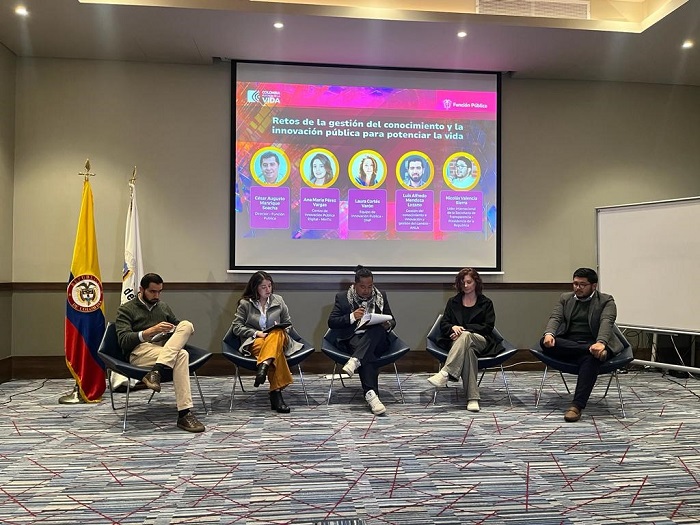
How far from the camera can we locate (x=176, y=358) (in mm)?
4121

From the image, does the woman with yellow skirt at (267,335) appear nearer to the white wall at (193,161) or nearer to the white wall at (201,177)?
the white wall at (201,177)

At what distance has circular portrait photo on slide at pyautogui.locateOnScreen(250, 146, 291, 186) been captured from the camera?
5945 mm

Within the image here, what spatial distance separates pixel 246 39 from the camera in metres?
5.34

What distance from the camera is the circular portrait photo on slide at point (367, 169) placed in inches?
239

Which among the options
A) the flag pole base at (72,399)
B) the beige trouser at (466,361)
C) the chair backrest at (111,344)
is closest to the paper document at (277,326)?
the chair backrest at (111,344)

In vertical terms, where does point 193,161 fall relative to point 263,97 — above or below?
below

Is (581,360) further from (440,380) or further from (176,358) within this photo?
(176,358)

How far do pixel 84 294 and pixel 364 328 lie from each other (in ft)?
8.15

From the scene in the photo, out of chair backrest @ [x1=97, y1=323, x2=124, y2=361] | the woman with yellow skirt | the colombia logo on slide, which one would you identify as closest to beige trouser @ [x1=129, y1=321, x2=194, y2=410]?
chair backrest @ [x1=97, y1=323, x2=124, y2=361]

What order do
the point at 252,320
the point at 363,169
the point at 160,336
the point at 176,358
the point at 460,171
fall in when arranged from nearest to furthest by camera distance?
the point at 176,358
the point at 160,336
the point at 252,320
the point at 363,169
the point at 460,171

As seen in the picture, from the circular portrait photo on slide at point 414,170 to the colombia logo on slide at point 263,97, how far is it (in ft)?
A: 4.91

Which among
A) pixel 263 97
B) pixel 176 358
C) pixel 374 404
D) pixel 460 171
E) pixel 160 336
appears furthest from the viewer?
pixel 460 171

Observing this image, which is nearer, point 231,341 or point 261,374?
point 261,374

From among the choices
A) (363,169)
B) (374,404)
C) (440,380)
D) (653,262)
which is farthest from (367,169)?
(653,262)
